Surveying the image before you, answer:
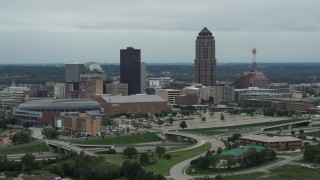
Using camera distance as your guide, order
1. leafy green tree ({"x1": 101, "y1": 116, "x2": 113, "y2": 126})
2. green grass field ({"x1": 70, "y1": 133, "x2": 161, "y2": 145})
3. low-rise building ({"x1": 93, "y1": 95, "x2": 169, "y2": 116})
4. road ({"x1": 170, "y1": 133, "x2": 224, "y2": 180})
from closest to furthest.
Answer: road ({"x1": 170, "y1": 133, "x2": 224, "y2": 180}) < green grass field ({"x1": 70, "y1": 133, "x2": 161, "y2": 145}) < leafy green tree ({"x1": 101, "y1": 116, "x2": 113, "y2": 126}) < low-rise building ({"x1": 93, "y1": 95, "x2": 169, "y2": 116})

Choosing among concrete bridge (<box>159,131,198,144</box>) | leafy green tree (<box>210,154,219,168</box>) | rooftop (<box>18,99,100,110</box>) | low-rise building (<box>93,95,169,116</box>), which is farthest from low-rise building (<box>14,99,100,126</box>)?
leafy green tree (<box>210,154,219,168</box>)

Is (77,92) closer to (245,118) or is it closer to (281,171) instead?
(245,118)

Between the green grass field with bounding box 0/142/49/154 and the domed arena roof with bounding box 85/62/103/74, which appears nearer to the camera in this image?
the green grass field with bounding box 0/142/49/154

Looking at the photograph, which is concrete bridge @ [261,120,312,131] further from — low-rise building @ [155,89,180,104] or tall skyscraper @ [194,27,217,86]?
tall skyscraper @ [194,27,217,86]

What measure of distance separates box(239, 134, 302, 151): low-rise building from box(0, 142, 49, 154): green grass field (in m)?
19.0

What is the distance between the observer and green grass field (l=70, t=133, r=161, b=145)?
216 feet

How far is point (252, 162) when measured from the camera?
50.8 metres

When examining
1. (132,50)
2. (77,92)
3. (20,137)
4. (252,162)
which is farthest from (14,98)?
(252,162)

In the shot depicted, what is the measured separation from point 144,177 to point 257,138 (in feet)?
72.5

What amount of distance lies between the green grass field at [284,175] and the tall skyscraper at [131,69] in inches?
2960

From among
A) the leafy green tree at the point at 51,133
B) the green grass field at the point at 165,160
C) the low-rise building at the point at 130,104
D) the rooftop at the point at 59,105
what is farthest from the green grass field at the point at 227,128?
the low-rise building at the point at 130,104

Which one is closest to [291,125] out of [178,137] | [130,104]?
[178,137]

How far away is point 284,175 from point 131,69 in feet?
255

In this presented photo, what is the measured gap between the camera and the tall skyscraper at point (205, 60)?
129 m
